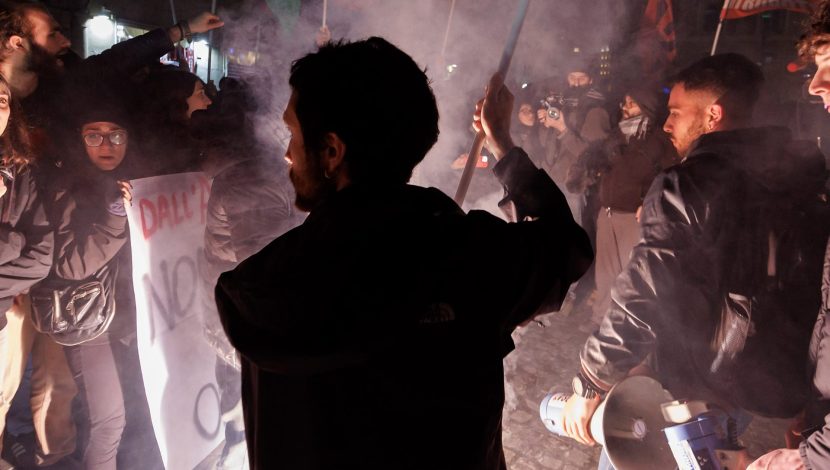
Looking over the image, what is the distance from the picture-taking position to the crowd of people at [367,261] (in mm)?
996

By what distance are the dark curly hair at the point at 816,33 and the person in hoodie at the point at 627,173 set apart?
1990mm

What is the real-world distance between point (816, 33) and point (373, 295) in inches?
77.5

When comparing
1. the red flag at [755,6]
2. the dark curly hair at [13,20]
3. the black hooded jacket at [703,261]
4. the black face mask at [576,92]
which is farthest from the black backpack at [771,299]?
the black face mask at [576,92]

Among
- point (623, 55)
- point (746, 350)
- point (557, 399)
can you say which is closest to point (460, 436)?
point (557, 399)

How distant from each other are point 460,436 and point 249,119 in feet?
7.22

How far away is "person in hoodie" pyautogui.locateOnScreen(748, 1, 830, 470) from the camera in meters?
1.69

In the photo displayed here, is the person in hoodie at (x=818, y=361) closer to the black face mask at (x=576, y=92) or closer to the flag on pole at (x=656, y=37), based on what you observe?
the flag on pole at (x=656, y=37)

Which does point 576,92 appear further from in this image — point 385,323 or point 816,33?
point 385,323

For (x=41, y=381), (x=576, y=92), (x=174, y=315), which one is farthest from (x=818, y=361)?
(x=576, y=92)

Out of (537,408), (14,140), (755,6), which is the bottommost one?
(537,408)

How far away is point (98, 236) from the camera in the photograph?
241cm

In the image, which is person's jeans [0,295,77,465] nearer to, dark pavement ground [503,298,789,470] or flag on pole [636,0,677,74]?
dark pavement ground [503,298,789,470]

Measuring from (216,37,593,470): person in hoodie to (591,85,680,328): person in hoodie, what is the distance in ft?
10.7

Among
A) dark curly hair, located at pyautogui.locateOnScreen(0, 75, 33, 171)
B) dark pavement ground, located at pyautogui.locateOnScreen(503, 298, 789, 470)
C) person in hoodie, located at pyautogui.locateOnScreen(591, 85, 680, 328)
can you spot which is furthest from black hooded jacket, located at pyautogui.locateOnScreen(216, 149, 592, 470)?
person in hoodie, located at pyautogui.locateOnScreen(591, 85, 680, 328)
